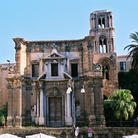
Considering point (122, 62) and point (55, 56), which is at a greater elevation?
point (122, 62)

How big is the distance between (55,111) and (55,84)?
123 inches

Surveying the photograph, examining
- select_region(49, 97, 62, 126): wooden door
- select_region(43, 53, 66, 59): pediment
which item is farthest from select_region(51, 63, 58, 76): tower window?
select_region(49, 97, 62, 126): wooden door

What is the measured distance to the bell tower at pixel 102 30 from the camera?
40.1 m

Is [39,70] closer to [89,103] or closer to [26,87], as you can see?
[26,87]

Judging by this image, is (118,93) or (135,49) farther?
(135,49)

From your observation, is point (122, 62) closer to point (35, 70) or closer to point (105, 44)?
point (105, 44)

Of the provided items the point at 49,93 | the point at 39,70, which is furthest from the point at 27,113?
the point at 39,70

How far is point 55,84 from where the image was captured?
88.8 feet

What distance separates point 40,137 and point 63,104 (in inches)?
425

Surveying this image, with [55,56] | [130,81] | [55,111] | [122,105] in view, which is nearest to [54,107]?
[55,111]

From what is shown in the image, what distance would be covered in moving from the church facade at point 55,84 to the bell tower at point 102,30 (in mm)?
13096

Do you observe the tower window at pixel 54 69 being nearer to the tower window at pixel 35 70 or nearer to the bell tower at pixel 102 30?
the tower window at pixel 35 70

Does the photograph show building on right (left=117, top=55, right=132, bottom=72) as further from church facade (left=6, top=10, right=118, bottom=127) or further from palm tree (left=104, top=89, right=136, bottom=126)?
palm tree (left=104, top=89, right=136, bottom=126)

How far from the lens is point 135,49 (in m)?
32.1
